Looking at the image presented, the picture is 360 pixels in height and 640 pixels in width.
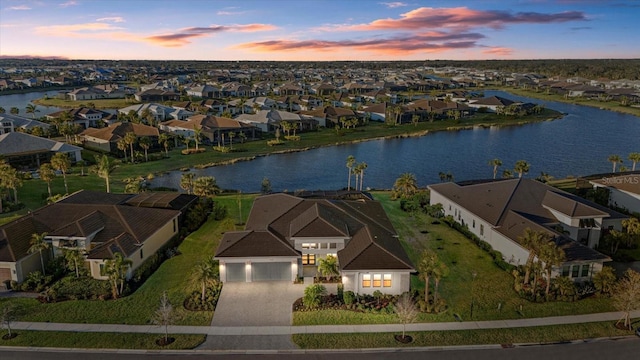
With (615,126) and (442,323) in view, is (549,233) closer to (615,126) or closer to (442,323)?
(442,323)

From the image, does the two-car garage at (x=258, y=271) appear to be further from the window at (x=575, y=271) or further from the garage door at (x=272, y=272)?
the window at (x=575, y=271)

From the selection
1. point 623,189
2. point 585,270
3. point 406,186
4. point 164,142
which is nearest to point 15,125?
point 164,142

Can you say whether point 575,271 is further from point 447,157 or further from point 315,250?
point 447,157

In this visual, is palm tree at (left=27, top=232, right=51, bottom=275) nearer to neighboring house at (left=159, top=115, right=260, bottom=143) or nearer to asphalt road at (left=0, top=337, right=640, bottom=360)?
asphalt road at (left=0, top=337, right=640, bottom=360)

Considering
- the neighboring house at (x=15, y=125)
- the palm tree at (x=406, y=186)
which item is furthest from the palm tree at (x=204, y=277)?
the neighboring house at (x=15, y=125)

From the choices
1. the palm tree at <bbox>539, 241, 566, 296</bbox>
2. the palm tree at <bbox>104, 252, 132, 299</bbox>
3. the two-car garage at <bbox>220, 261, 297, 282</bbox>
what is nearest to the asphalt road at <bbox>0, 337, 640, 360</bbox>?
the palm tree at <bbox>539, 241, 566, 296</bbox>
